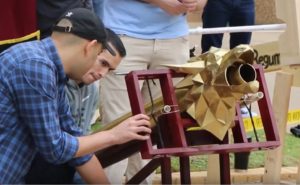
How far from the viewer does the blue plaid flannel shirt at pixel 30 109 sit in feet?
7.02

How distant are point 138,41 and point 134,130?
3.73 feet

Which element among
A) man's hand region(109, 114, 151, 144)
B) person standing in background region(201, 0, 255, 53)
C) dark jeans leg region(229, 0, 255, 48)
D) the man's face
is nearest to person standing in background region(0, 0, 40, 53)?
the man's face

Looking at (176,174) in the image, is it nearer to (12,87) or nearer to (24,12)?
(24,12)

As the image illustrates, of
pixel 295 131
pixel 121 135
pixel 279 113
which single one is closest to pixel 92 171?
pixel 121 135

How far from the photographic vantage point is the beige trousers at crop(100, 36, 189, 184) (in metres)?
3.23

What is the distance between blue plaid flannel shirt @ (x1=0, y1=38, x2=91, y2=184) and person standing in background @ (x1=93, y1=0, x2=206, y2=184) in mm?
945

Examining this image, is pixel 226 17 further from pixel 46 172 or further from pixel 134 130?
pixel 134 130

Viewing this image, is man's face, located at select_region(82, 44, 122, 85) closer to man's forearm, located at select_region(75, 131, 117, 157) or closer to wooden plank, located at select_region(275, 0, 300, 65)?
man's forearm, located at select_region(75, 131, 117, 157)

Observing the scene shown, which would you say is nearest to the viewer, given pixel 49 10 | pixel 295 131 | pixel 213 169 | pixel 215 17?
pixel 49 10

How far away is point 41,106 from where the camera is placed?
2150mm

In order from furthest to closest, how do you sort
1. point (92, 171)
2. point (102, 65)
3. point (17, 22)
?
point (17, 22) → point (102, 65) → point (92, 171)

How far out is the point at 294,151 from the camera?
15.0 feet

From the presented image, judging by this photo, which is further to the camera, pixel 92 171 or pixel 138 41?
pixel 138 41

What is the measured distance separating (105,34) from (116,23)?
999mm
